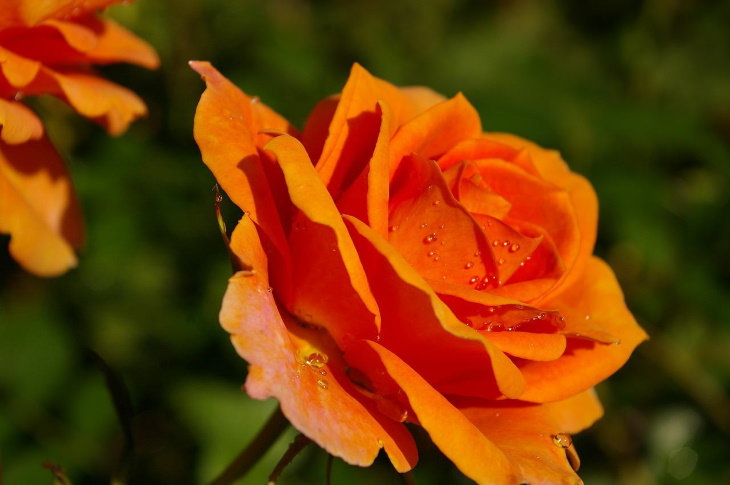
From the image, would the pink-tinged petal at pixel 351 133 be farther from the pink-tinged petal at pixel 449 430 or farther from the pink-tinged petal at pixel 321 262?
the pink-tinged petal at pixel 449 430

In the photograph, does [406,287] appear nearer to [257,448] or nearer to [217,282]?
[257,448]

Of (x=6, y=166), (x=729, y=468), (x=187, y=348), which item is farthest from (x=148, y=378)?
(x=729, y=468)

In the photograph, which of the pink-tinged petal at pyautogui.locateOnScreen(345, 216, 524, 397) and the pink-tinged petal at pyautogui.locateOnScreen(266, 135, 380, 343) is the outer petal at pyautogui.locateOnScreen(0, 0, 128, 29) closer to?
the pink-tinged petal at pyautogui.locateOnScreen(266, 135, 380, 343)

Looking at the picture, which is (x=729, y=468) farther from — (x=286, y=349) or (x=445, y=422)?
(x=286, y=349)

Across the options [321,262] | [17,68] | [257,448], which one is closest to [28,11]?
[17,68]

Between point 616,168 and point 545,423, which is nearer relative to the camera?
point 545,423

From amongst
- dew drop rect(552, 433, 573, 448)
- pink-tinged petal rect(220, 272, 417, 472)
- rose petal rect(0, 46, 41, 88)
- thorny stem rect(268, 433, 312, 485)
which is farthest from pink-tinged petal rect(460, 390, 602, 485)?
rose petal rect(0, 46, 41, 88)
